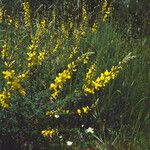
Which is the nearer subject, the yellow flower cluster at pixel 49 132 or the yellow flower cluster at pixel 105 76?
the yellow flower cluster at pixel 105 76

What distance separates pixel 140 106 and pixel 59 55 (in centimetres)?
94

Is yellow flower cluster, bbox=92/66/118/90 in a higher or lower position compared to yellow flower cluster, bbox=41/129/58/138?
higher

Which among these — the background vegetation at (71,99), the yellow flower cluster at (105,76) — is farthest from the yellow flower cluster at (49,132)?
the yellow flower cluster at (105,76)

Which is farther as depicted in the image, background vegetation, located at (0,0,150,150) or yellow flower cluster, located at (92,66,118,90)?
background vegetation, located at (0,0,150,150)

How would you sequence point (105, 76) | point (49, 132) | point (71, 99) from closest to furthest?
1. point (105, 76)
2. point (49, 132)
3. point (71, 99)

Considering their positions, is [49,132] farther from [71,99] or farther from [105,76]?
[105,76]

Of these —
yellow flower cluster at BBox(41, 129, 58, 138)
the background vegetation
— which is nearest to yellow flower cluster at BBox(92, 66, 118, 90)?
the background vegetation

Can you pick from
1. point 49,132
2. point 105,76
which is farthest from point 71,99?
point 105,76

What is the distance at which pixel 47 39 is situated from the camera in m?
4.40

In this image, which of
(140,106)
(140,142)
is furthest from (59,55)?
(140,142)

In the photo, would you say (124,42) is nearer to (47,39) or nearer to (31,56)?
(47,39)

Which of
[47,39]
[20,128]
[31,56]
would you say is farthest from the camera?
[47,39]

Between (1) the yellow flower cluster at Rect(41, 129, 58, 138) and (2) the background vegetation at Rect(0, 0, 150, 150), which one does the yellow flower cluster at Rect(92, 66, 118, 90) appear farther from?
(1) the yellow flower cluster at Rect(41, 129, 58, 138)

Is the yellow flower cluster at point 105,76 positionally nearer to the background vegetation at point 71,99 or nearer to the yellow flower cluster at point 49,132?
the background vegetation at point 71,99
